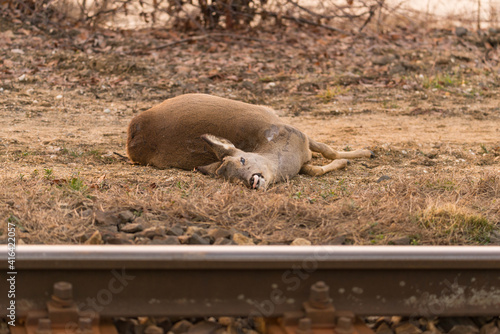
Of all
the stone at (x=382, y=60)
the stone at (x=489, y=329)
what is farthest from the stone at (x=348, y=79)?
the stone at (x=489, y=329)

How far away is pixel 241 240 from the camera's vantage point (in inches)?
165

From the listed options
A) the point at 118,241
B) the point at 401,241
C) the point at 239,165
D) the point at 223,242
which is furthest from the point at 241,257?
the point at 239,165

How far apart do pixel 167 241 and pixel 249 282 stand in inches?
35.1

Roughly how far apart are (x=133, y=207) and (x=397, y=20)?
33.3 ft

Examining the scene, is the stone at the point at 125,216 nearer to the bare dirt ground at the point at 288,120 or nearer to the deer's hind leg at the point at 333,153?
the bare dirt ground at the point at 288,120

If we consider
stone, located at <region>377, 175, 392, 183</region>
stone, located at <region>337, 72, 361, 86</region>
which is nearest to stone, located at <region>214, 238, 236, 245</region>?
stone, located at <region>377, 175, 392, 183</region>

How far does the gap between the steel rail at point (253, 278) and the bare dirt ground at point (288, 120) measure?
2.70 feet

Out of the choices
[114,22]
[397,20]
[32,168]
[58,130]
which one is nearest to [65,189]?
[32,168]

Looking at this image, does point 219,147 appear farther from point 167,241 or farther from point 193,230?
point 167,241

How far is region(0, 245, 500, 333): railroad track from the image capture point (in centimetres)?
321

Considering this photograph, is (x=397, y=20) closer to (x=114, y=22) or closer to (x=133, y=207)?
(x=114, y=22)

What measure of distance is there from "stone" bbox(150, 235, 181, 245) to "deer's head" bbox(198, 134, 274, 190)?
1.55 metres

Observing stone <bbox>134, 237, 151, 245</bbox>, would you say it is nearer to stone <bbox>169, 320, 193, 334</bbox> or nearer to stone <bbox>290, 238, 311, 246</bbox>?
stone <bbox>169, 320, 193, 334</bbox>

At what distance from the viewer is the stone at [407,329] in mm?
3344
